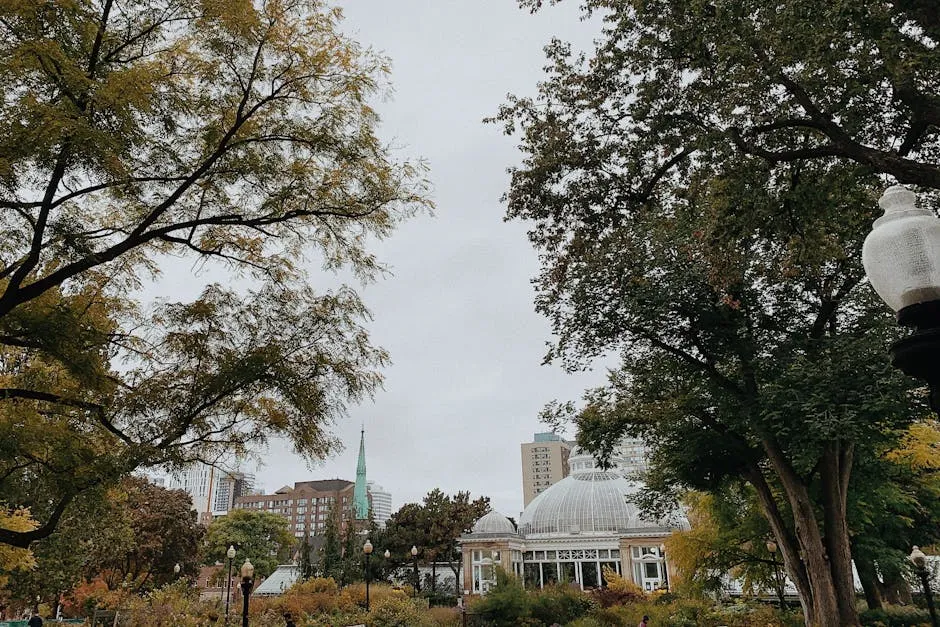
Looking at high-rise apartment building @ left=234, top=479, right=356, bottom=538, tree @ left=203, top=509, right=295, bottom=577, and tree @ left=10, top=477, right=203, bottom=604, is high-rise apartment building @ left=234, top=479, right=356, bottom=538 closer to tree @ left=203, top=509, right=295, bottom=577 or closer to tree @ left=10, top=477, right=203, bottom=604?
tree @ left=203, top=509, right=295, bottom=577

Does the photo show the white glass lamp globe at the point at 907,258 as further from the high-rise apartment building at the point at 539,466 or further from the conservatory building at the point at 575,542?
the high-rise apartment building at the point at 539,466

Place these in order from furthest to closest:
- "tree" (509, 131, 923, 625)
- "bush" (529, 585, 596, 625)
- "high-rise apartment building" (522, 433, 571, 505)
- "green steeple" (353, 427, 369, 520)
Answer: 1. "high-rise apartment building" (522, 433, 571, 505)
2. "green steeple" (353, 427, 369, 520)
3. "bush" (529, 585, 596, 625)
4. "tree" (509, 131, 923, 625)

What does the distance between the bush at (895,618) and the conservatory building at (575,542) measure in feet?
41.1

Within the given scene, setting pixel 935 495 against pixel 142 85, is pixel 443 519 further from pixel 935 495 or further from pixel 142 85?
pixel 142 85

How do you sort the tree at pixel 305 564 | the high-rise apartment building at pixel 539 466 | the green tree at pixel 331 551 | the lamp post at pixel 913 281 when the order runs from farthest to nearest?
the high-rise apartment building at pixel 539 466
the green tree at pixel 331 551
the tree at pixel 305 564
the lamp post at pixel 913 281

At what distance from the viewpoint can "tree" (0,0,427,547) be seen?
643 cm

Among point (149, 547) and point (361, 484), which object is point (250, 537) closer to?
point (149, 547)

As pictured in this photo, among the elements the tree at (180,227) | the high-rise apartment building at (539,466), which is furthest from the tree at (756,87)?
the high-rise apartment building at (539,466)

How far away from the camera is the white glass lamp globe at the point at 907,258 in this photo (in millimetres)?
2299

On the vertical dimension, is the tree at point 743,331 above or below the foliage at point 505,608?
above

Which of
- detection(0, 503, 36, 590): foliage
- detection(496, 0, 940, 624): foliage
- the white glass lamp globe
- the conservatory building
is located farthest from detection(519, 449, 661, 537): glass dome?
the white glass lamp globe

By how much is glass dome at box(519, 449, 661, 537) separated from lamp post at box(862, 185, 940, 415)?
31767 millimetres

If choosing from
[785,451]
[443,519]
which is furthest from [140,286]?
[443,519]

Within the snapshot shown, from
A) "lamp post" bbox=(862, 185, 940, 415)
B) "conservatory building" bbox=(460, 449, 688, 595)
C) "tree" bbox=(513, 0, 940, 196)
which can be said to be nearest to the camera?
"lamp post" bbox=(862, 185, 940, 415)
